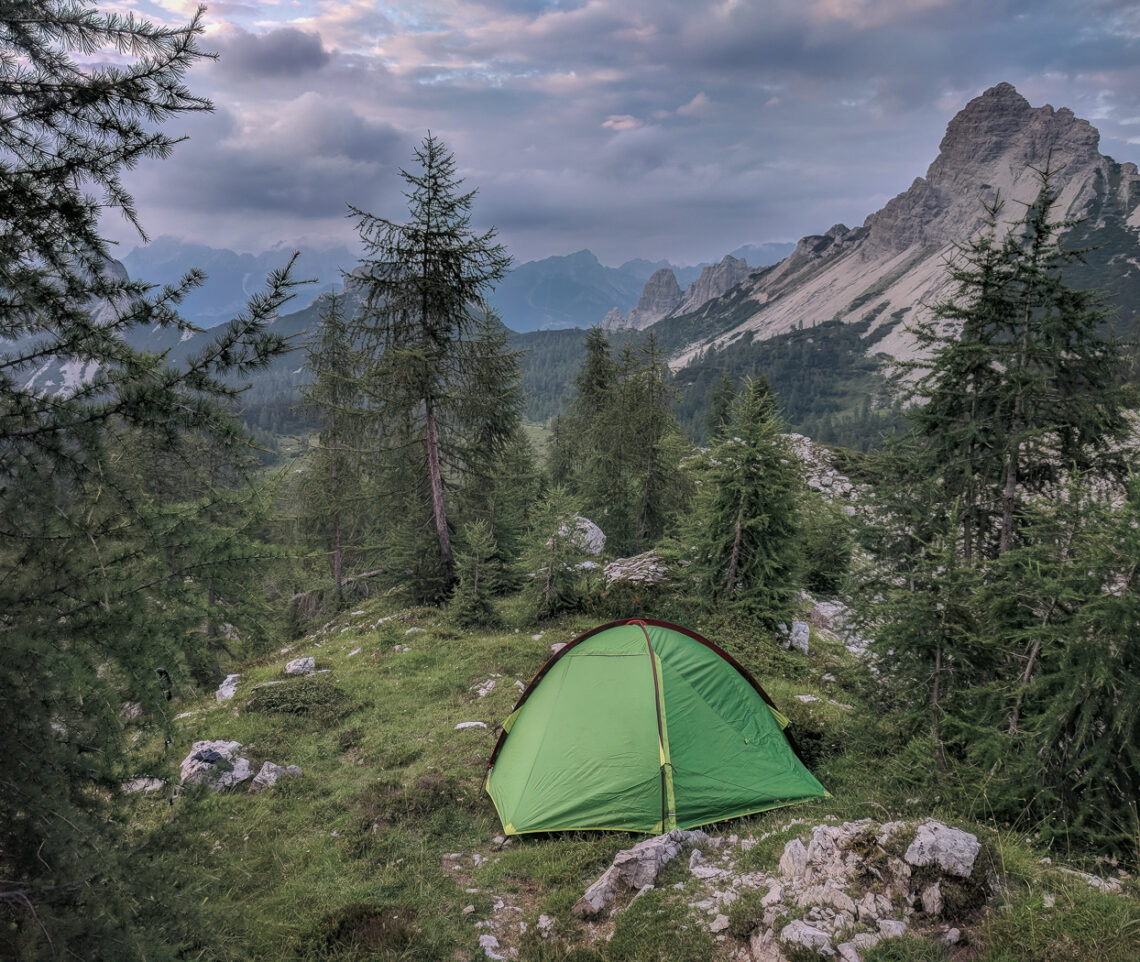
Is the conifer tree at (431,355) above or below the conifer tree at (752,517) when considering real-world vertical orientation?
above

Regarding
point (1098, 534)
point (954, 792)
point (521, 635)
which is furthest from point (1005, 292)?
point (521, 635)

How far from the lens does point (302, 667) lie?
13086mm

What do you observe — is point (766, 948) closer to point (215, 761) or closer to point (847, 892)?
point (847, 892)

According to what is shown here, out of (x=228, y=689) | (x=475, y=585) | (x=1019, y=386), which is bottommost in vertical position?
(x=228, y=689)

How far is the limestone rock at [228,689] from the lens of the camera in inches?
471

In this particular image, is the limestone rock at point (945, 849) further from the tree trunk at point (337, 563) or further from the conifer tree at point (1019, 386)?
the tree trunk at point (337, 563)

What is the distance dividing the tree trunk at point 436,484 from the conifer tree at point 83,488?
40.5 feet

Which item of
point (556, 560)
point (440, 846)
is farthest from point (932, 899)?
point (556, 560)

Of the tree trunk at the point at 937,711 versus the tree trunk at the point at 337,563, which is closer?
the tree trunk at the point at 937,711

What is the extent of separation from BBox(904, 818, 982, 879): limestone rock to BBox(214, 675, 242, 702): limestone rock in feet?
41.5

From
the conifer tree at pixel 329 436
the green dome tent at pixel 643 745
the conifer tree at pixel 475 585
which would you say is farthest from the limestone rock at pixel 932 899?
the conifer tree at pixel 329 436

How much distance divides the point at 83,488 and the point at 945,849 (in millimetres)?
7064

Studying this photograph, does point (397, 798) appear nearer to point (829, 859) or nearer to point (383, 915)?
point (383, 915)

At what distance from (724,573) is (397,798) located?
364 inches
